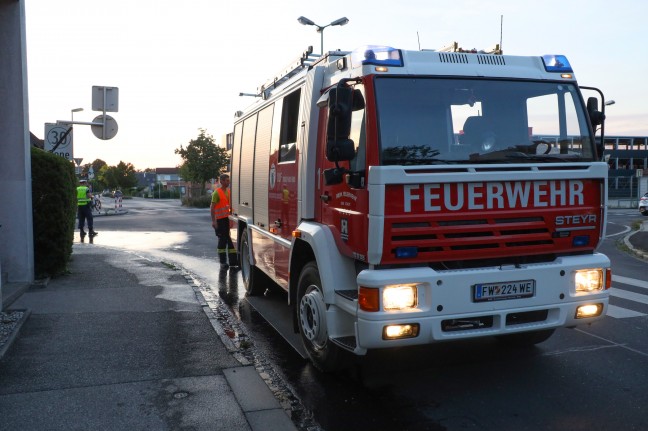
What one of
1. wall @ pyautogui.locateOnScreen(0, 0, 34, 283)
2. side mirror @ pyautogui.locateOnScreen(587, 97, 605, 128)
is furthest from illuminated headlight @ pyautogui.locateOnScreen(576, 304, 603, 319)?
wall @ pyautogui.locateOnScreen(0, 0, 34, 283)

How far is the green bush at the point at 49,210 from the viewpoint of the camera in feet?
31.1

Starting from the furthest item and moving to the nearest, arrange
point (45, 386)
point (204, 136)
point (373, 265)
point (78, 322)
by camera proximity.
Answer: point (204, 136) < point (78, 322) < point (45, 386) < point (373, 265)

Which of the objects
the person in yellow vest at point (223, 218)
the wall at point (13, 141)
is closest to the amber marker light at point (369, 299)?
the wall at point (13, 141)

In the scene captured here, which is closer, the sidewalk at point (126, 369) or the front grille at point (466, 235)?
the sidewalk at point (126, 369)

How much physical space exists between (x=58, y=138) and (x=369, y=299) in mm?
10271

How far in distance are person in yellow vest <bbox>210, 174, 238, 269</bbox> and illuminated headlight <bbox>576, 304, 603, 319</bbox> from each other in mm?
7598

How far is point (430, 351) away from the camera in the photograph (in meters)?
6.02

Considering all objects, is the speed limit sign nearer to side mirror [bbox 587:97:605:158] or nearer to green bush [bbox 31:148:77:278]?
green bush [bbox 31:148:77:278]

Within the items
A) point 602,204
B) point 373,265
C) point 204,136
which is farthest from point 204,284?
point 204,136

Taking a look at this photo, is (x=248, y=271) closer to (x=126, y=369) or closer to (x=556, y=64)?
(x=126, y=369)

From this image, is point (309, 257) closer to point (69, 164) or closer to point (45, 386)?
point (45, 386)

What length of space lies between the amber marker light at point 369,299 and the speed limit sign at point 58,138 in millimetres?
10106

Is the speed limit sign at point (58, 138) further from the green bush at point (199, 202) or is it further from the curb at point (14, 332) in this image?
the green bush at point (199, 202)

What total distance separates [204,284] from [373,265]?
20.5ft
